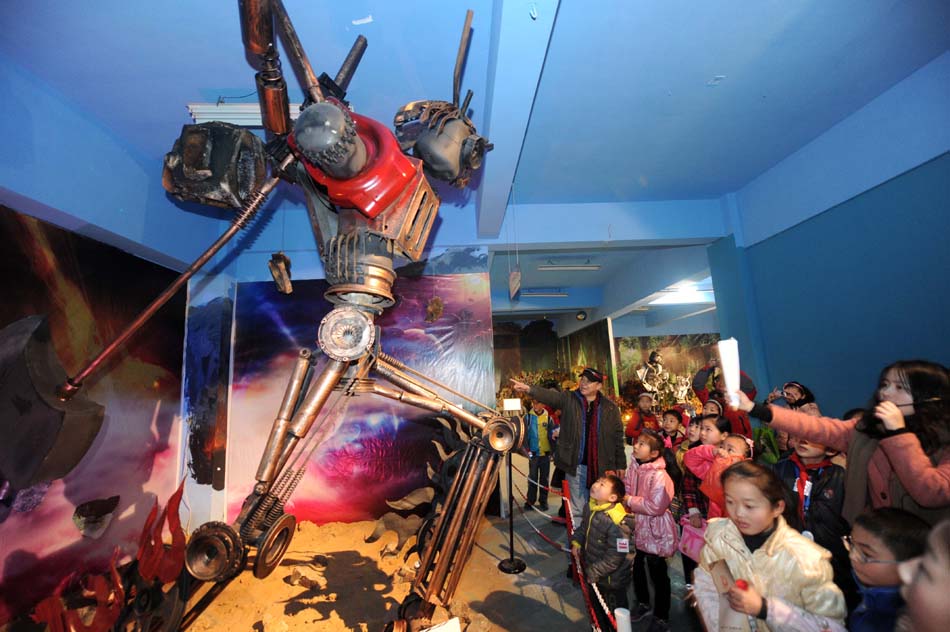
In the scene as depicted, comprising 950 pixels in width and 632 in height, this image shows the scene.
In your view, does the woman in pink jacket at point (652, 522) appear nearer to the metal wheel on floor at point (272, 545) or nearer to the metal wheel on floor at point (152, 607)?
the metal wheel on floor at point (272, 545)

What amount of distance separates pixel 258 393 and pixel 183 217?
1989 millimetres

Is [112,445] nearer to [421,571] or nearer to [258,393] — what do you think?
[258,393]

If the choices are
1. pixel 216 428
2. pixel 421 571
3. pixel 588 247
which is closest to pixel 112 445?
pixel 216 428

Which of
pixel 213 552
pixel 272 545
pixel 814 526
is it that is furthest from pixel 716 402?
pixel 213 552

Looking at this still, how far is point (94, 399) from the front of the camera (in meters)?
3.35

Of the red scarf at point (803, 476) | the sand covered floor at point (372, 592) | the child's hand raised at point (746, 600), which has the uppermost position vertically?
the red scarf at point (803, 476)

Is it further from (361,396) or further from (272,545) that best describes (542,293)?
(272,545)

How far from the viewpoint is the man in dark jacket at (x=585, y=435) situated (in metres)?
3.45

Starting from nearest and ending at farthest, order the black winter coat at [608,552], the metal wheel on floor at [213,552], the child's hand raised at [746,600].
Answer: the child's hand raised at [746,600], the metal wheel on floor at [213,552], the black winter coat at [608,552]

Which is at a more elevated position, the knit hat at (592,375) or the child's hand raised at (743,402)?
the knit hat at (592,375)

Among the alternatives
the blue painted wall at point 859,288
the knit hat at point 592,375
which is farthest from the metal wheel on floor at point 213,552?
the blue painted wall at point 859,288

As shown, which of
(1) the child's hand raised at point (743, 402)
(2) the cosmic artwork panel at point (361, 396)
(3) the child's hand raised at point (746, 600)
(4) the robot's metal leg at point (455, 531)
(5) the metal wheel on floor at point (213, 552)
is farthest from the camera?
(2) the cosmic artwork panel at point (361, 396)

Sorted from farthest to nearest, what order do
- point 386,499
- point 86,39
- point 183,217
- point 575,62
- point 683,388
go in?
point 683,388
point 386,499
point 183,217
point 575,62
point 86,39

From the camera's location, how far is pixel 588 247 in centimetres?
547
